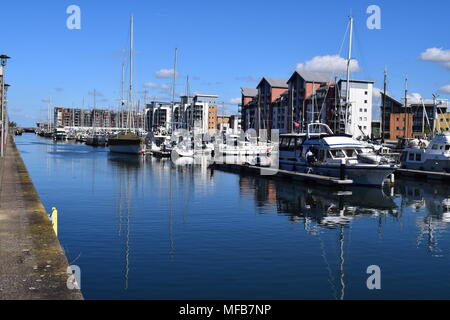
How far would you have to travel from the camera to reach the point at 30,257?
44.4ft

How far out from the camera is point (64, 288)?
11.3m

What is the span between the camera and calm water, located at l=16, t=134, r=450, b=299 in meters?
14.9

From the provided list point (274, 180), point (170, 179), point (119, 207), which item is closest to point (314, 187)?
point (274, 180)

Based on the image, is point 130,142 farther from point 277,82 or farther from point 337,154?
point 277,82

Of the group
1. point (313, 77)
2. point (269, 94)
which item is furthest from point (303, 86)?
→ point (269, 94)

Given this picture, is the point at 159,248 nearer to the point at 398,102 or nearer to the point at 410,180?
the point at 410,180

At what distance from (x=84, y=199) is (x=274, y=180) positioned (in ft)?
68.3

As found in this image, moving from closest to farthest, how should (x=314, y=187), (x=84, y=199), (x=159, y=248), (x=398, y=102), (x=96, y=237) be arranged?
(x=159, y=248), (x=96, y=237), (x=84, y=199), (x=314, y=187), (x=398, y=102)

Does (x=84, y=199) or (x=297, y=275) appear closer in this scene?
(x=297, y=275)

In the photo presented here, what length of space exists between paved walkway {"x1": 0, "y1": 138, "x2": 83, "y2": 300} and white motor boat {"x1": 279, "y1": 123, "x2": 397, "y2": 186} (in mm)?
26529

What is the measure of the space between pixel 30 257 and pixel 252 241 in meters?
9.90

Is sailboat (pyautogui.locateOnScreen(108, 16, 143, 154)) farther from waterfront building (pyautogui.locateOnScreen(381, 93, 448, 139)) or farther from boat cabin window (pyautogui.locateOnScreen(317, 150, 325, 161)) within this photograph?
waterfront building (pyautogui.locateOnScreen(381, 93, 448, 139))

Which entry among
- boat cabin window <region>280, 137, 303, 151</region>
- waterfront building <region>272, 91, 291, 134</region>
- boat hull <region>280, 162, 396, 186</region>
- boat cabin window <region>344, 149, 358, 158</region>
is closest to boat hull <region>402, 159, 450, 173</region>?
boat cabin window <region>344, 149, 358, 158</region>
